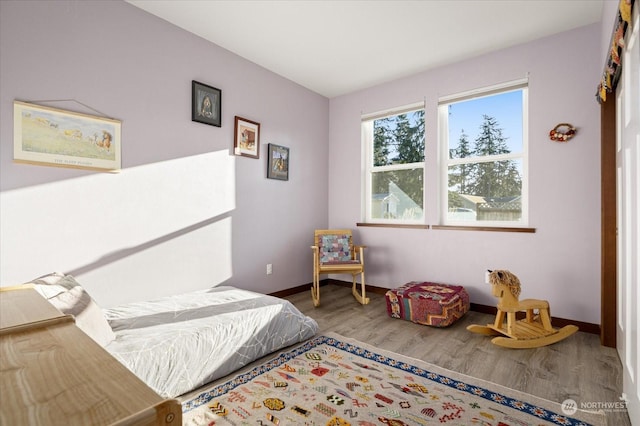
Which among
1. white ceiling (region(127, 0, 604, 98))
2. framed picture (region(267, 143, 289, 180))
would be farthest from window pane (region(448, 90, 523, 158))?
framed picture (region(267, 143, 289, 180))

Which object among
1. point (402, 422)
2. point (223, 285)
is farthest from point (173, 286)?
point (402, 422)

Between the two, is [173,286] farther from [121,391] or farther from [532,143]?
[532,143]

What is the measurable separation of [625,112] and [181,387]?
3.05 meters

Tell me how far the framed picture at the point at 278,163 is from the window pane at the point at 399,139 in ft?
4.00

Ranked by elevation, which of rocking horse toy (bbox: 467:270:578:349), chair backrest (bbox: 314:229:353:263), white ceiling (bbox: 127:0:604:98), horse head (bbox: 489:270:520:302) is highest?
white ceiling (bbox: 127:0:604:98)

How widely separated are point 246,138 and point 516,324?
10.2ft

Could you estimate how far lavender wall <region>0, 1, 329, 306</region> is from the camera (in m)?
2.11

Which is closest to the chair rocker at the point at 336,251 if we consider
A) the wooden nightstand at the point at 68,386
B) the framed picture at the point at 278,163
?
the framed picture at the point at 278,163

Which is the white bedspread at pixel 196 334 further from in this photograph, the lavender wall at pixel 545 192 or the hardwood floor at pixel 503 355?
the lavender wall at pixel 545 192

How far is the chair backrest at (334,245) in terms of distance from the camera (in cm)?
396

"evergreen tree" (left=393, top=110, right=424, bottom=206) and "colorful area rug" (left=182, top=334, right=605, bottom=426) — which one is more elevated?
"evergreen tree" (left=393, top=110, right=424, bottom=206)

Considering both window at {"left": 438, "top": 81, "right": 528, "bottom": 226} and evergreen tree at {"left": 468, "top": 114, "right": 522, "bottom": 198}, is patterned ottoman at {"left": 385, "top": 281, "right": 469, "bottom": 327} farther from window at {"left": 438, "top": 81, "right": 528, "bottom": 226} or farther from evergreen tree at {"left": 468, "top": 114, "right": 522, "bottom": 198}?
evergreen tree at {"left": 468, "top": 114, "right": 522, "bottom": 198}

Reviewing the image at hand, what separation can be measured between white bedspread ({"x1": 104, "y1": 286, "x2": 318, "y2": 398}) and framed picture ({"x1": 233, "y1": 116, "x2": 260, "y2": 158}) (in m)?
1.55

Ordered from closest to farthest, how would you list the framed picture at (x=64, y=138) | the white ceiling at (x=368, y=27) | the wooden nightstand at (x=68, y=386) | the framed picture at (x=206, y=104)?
the wooden nightstand at (x=68, y=386)
the framed picture at (x=64, y=138)
the white ceiling at (x=368, y=27)
the framed picture at (x=206, y=104)
